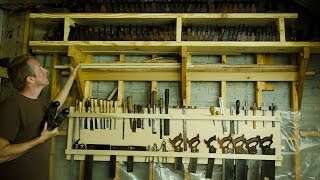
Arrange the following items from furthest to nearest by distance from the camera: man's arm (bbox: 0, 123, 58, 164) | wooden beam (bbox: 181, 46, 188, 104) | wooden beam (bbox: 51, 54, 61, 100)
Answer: wooden beam (bbox: 51, 54, 61, 100)
wooden beam (bbox: 181, 46, 188, 104)
man's arm (bbox: 0, 123, 58, 164)

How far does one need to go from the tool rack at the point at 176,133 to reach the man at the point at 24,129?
2.38ft

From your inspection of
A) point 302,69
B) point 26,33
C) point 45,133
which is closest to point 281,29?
point 302,69

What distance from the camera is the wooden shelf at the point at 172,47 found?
2.62m

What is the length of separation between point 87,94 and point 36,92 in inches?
34.3

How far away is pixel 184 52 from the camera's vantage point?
2.70 m

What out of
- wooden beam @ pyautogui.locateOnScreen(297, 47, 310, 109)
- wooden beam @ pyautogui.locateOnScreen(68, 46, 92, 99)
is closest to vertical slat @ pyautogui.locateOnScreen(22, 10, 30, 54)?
wooden beam @ pyautogui.locateOnScreen(68, 46, 92, 99)

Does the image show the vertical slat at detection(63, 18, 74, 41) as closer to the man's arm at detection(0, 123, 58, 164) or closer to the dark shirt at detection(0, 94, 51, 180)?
the dark shirt at detection(0, 94, 51, 180)

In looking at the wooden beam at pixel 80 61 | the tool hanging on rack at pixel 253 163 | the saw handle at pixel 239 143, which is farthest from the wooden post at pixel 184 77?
the wooden beam at pixel 80 61

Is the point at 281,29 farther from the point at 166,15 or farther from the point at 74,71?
the point at 74,71

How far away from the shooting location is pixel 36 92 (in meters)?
2.21

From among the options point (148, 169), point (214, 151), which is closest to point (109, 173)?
point (148, 169)

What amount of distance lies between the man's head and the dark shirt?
11 cm

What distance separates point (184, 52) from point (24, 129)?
4.41 ft

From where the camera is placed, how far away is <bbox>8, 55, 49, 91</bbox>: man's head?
215cm
